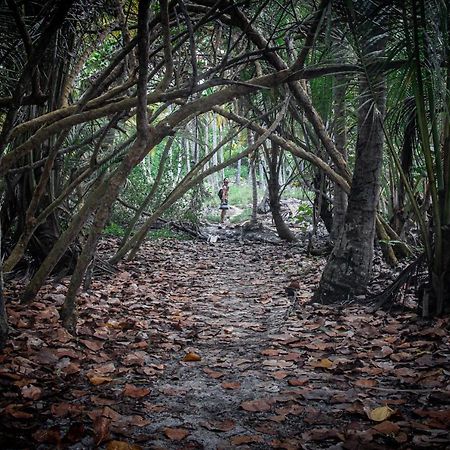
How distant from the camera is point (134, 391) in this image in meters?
2.13

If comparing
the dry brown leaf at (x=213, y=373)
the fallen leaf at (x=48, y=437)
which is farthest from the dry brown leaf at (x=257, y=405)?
the fallen leaf at (x=48, y=437)

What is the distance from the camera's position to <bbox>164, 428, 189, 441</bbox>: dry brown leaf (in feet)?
5.65

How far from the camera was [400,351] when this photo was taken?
2.60 m

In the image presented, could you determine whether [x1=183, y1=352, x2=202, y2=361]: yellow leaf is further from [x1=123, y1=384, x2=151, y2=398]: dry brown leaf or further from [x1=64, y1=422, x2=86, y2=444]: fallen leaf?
[x1=64, y1=422, x2=86, y2=444]: fallen leaf

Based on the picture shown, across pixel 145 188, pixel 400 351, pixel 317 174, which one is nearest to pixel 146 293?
pixel 400 351

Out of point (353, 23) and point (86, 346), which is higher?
point (353, 23)

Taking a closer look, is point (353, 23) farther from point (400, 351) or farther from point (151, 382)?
point (151, 382)

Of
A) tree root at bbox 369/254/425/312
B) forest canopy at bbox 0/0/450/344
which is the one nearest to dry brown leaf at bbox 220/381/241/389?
forest canopy at bbox 0/0/450/344

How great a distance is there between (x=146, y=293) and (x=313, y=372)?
2386mm

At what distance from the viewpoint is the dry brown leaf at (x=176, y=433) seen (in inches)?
67.8

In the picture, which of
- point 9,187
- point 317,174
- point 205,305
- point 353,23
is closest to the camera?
point 353,23

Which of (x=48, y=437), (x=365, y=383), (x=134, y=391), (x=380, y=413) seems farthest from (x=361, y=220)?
(x=48, y=437)

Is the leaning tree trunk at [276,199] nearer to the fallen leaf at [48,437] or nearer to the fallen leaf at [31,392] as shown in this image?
the fallen leaf at [31,392]

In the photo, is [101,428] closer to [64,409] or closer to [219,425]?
[64,409]
